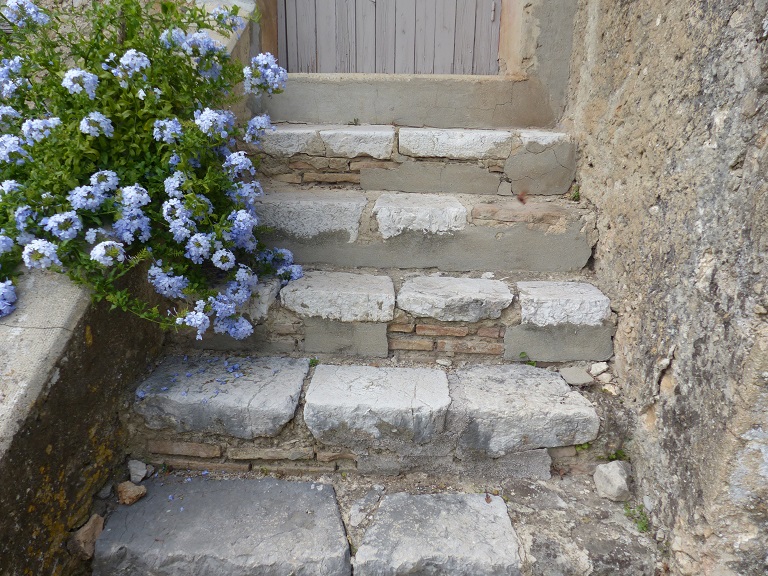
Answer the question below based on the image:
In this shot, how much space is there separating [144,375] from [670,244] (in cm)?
179

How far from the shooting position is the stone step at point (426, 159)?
238cm

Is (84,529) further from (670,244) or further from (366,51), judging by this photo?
(366,51)

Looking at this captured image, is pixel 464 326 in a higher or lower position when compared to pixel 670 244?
lower

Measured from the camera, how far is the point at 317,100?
276cm

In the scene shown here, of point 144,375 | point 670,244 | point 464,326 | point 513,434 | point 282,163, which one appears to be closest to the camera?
point 670,244

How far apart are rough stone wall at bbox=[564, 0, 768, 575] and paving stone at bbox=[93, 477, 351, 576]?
0.98 meters

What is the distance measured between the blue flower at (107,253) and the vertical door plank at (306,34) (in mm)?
2281

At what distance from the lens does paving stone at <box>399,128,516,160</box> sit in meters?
2.37

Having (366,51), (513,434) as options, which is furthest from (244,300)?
(366,51)

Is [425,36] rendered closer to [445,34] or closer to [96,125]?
[445,34]

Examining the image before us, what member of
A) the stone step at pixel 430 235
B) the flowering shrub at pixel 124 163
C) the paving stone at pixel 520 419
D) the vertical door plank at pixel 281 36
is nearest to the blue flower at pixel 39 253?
the flowering shrub at pixel 124 163

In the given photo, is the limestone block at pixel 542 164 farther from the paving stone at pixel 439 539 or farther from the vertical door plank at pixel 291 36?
the vertical door plank at pixel 291 36

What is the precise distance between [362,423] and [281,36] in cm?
266

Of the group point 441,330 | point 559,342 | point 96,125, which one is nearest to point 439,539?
point 441,330
